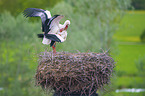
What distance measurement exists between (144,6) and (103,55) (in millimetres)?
10885

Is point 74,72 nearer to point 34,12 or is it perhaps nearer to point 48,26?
point 48,26

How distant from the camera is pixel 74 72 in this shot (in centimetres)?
261

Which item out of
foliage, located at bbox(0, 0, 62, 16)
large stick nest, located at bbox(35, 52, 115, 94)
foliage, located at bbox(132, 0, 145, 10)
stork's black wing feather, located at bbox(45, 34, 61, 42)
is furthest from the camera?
foliage, located at bbox(0, 0, 62, 16)

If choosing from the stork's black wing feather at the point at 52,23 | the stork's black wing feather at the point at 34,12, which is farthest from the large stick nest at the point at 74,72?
the stork's black wing feather at the point at 34,12

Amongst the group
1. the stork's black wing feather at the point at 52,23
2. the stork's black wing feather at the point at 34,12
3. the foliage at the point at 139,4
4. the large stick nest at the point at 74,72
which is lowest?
the large stick nest at the point at 74,72

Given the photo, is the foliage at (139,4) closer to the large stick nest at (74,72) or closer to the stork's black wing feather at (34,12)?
the stork's black wing feather at (34,12)

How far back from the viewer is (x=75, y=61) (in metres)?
2.65

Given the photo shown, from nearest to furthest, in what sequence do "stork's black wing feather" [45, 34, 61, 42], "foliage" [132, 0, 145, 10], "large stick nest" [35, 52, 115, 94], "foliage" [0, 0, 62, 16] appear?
"large stick nest" [35, 52, 115, 94], "stork's black wing feather" [45, 34, 61, 42], "foliage" [132, 0, 145, 10], "foliage" [0, 0, 62, 16]

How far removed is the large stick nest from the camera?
2.62 meters

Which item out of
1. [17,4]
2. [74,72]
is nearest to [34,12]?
[74,72]

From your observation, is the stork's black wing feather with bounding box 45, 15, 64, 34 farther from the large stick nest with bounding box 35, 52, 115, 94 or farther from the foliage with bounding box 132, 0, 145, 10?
the foliage with bounding box 132, 0, 145, 10

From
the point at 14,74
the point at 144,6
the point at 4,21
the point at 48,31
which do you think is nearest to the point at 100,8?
the point at 4,21

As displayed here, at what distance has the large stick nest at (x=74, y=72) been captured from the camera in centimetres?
262

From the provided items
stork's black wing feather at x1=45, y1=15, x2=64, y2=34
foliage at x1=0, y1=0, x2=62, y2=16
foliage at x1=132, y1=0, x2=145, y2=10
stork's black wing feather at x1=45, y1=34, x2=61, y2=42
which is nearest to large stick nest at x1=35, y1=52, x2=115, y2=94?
stork's black wing feather at x1=45, y1=34, x2=61, y2=42
